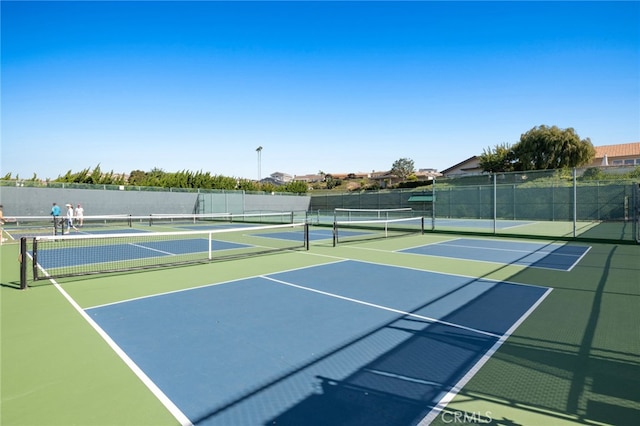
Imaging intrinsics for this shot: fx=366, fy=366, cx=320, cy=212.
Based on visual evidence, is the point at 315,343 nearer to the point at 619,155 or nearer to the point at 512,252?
the point at 512,252

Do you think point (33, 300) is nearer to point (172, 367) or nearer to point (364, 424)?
point (172, 367)

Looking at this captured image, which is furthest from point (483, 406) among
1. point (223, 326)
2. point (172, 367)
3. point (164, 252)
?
point (164, 252)

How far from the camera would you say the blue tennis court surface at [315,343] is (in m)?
2.93

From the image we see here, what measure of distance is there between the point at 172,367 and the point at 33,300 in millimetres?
4096

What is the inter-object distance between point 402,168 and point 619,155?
4778cm

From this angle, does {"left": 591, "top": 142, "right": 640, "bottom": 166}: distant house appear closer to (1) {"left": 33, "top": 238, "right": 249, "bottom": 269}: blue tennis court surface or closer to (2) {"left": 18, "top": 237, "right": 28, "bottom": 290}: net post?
(1) {"left": 33, "top": 238, "right": 249, "bottom": 269}: blue tennis court surface

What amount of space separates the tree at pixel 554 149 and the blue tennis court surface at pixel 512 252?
3286 cm

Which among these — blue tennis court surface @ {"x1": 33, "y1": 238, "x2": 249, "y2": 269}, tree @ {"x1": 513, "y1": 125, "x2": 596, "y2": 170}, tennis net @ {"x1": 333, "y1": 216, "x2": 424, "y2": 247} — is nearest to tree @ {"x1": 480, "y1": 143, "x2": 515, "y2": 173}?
tree @ {"x1": 513, "y1": 125, "x2": 596, "y2": 170}

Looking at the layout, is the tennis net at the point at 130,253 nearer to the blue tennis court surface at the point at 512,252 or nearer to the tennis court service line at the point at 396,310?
the tennis court service line at the point at 396,310

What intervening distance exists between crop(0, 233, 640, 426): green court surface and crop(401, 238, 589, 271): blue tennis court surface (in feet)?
6.44

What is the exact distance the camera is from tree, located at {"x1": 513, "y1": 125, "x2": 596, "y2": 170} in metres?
39.4

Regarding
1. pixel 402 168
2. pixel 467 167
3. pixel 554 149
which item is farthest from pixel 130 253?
pixel 402 168

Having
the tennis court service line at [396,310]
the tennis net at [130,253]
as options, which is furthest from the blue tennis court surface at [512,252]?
the tennis court service line at [396,310]

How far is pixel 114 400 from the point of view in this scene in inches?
117
